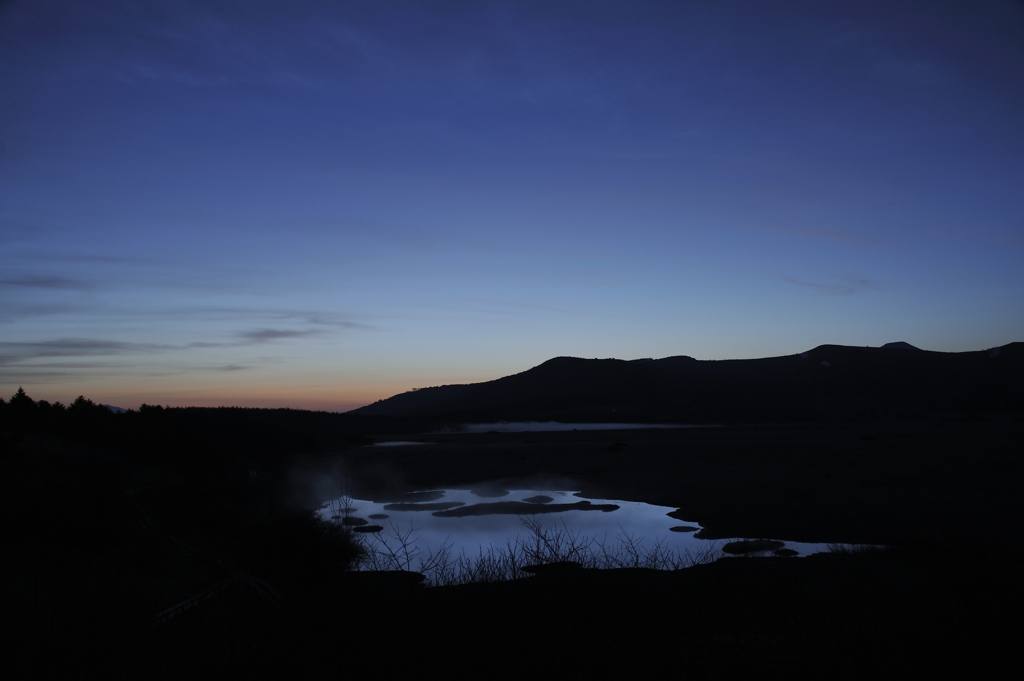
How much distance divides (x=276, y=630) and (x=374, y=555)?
9.34 meters

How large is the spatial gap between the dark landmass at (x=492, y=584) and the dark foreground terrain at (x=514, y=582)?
5cm

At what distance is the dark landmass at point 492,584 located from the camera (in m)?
4.93

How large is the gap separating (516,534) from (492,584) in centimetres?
1133

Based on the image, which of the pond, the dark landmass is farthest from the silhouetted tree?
the pond

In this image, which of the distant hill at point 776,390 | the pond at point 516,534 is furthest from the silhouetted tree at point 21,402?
the distant hill at point 776,390

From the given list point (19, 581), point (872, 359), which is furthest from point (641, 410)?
point (19, 581)

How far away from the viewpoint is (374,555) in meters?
15.9

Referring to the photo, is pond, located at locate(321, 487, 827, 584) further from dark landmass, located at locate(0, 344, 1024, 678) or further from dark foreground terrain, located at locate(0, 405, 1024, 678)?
dark foreground terrain, located at locate(0, 405, 1024, 678)

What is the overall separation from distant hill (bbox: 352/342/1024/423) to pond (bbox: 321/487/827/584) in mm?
65368

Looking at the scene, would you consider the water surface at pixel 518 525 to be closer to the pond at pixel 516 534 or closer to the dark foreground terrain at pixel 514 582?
the pond at pixel 516 534

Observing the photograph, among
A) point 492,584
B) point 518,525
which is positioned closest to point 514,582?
point 492,584

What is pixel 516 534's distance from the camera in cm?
1867

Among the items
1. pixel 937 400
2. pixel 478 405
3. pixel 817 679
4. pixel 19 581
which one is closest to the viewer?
pixel 817 679

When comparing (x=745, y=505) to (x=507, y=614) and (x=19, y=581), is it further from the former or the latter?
(x=19, y=581)
